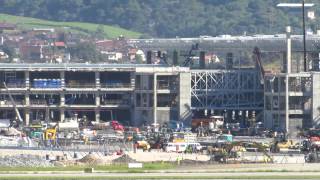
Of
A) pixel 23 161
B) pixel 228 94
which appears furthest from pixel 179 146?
pixel 228 94

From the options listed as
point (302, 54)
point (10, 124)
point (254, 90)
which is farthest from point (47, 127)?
point (302, 54)

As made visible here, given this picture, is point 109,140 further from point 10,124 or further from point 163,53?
point 163,53

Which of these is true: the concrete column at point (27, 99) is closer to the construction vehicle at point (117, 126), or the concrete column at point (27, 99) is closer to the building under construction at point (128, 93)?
the building under construction at point (128, 93)

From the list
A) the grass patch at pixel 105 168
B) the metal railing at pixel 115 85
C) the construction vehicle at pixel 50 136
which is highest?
the metal railing at pixel 115 85

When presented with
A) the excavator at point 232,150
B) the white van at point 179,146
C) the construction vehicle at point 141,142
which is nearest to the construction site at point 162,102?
the construction vehicle at point 141,142

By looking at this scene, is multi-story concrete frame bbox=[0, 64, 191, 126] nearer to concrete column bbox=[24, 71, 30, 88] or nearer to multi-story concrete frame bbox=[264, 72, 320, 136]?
concrete column bbox=[24, 71, 30, 88]

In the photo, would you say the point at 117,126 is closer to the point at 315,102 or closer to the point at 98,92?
the point at 98,92
